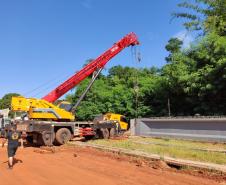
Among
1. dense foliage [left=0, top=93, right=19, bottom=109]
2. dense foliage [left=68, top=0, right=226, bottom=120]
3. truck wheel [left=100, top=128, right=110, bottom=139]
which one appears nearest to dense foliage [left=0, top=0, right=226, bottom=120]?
dense foliage [left=68, top=0, right=226, bottom=120]

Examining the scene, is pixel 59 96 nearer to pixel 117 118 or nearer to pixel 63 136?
pixel 63 136

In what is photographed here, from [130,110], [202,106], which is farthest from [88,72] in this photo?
[130,110]

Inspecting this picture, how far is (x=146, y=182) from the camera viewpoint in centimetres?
1038

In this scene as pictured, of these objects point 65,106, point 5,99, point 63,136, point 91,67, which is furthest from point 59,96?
point 5,99

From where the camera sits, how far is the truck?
2281cm

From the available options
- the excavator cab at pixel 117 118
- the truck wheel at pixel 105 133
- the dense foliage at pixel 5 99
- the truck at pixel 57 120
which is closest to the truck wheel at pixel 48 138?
the truck at pixel 57 120

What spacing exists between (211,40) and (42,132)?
446 inches

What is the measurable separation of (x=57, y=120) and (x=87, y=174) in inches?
521

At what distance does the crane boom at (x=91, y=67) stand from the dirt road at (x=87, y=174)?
1151 cm

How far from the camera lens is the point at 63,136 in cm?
2377

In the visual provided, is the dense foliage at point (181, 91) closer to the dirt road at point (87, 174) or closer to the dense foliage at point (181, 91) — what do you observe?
the dense foliage at point (181, 91)

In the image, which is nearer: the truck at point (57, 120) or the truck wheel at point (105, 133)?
the truck at point (57, 120)

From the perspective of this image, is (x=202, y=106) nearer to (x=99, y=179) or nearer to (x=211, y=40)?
(x=211, y=40)

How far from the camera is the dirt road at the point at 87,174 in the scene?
10461mm
